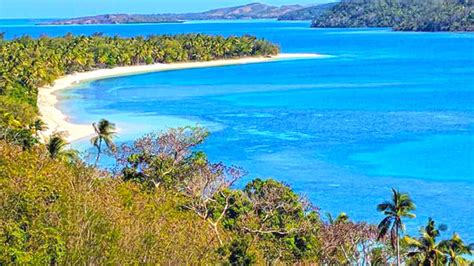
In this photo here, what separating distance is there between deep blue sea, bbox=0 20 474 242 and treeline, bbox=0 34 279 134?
4.83 meters

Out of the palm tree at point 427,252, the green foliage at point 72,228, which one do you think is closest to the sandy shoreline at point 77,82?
the green foliage at point 72,228

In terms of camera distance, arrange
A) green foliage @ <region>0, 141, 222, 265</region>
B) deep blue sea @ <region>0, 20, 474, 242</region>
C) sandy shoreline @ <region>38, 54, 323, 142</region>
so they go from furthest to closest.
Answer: sandy shoreline @ <region>38, 54, 323, 142</region> → deep blue sea @ <region>0, 20, 474, 242</region> → green foliage @ <region>0, 141, 222, 265</region>

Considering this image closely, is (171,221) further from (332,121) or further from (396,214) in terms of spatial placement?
(332,121)

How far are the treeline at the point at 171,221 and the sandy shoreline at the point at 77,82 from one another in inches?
821

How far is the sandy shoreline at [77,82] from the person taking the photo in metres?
57.8

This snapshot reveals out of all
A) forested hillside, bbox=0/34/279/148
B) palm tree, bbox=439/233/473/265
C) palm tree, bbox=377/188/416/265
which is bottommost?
palm tree, bbox=439/233/473/265

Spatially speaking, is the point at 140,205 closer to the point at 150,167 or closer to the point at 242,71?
the point at 150,167

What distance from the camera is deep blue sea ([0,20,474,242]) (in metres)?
42.8

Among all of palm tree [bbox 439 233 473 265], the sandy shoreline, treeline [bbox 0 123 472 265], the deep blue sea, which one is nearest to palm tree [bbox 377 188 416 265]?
treeline [bbox 0 123 472 265]

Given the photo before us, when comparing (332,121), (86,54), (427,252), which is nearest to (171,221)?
(427,252)

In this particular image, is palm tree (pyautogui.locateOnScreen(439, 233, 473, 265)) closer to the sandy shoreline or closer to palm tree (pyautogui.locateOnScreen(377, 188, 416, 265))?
palm tree (pyautogui.locateOnScreen(377, 188, 416, 265))

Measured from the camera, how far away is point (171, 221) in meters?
22.0

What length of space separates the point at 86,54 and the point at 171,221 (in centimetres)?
9209

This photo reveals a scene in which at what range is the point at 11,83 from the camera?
6769cm
